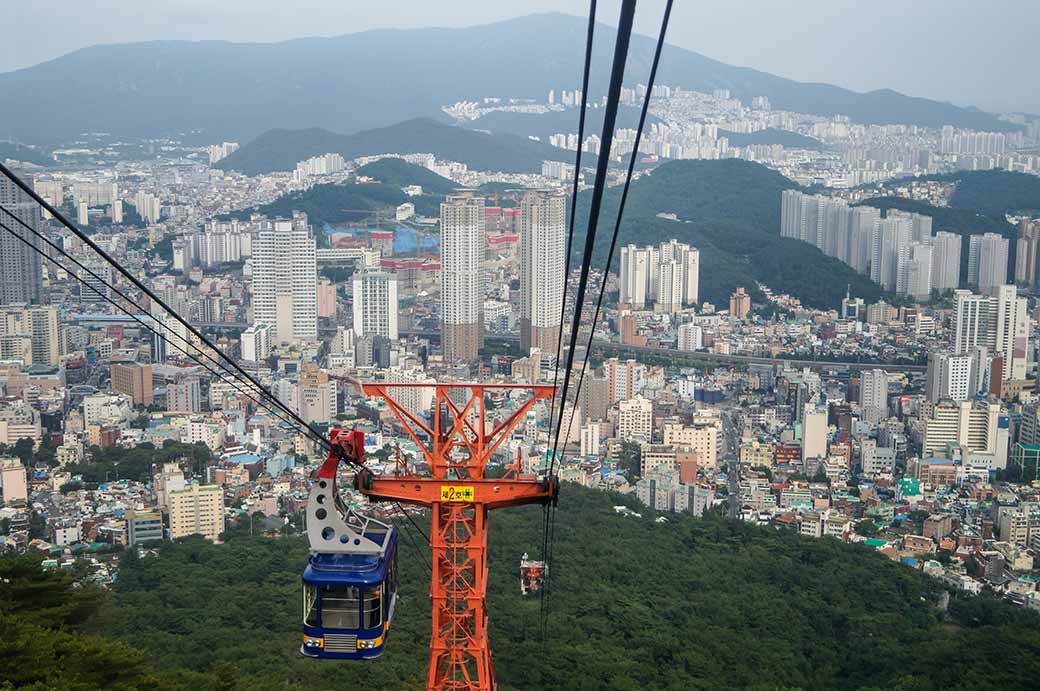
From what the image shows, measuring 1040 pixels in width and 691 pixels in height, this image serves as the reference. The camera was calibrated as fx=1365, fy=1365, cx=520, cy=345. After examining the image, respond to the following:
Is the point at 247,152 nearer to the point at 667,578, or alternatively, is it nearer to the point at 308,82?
the point at 308,82

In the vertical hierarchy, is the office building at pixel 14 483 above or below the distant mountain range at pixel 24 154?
below

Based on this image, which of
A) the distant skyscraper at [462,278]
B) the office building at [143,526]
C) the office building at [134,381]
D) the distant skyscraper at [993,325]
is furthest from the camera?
the distant skyscraper at [462,278]

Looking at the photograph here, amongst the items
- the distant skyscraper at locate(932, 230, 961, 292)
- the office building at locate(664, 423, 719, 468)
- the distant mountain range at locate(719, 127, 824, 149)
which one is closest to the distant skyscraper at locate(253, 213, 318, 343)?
the office building at locate(664, 423, 719, 468)

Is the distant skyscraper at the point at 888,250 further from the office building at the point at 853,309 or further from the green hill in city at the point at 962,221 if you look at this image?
the office building at the point at 853,309

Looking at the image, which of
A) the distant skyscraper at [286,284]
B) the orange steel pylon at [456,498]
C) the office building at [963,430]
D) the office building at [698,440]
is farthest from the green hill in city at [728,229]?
the orange steel pylon at [456,498]

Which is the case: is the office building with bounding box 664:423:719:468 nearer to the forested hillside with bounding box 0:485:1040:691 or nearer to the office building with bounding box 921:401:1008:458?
the office building with bounding box 921:401:1008:458

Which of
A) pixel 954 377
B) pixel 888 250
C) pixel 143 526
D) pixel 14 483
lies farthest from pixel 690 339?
pixel 143 526

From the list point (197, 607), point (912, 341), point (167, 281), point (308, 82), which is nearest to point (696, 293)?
point (912, 341)

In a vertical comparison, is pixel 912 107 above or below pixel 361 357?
above
